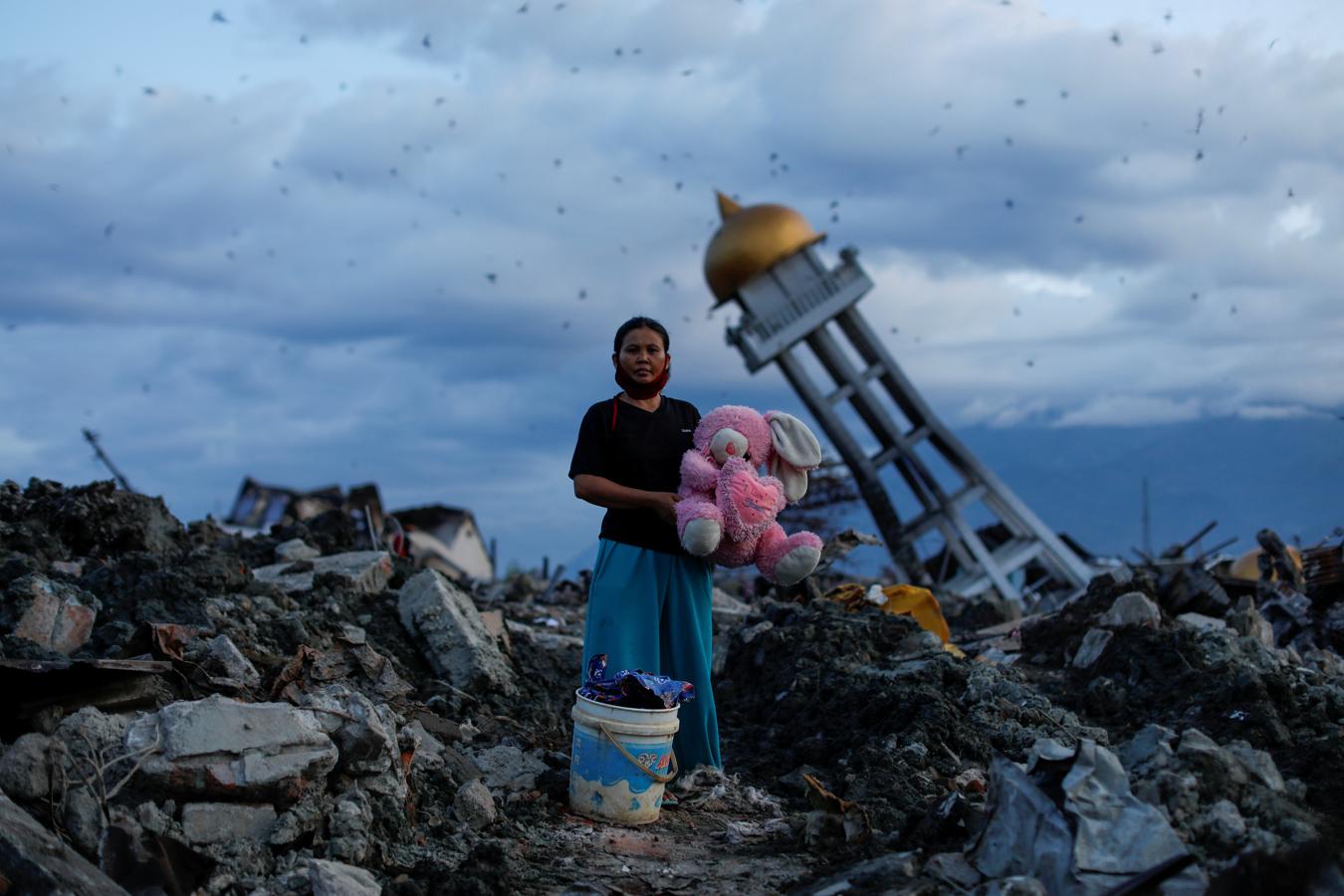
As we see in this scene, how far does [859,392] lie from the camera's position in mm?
29406

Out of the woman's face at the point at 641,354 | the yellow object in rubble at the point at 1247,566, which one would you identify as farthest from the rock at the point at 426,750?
the yellow object in rubble at the point at 1247,566

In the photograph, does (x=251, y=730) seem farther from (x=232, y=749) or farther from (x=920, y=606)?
(x=920, y=606)

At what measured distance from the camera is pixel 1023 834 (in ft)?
12.7

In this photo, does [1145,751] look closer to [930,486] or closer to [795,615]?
[795,615]

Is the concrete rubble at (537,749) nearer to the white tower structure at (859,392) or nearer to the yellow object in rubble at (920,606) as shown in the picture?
the yellow object in rubble at (920,606)

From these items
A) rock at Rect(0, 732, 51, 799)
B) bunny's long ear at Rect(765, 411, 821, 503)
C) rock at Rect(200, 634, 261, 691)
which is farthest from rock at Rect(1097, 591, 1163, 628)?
rock at Rect(0, 732, 51, 799)

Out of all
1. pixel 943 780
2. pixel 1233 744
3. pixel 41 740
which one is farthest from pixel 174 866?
pixel 1233 744

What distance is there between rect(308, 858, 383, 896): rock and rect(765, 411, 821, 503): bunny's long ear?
2.60 m

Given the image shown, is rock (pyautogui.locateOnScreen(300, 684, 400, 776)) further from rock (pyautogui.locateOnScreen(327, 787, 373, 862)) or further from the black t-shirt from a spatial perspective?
the black t-shirt

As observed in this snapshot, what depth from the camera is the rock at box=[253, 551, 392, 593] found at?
8.36m

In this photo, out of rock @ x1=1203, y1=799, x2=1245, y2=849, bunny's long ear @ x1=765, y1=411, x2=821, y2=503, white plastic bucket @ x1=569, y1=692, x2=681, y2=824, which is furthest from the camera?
bunny's long ear @ x1=765, y1=411, x2=821, y2=503

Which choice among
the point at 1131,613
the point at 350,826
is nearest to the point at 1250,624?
the point at 1131,613

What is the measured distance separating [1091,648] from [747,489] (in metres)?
5.15

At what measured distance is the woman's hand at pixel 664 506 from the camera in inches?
208
